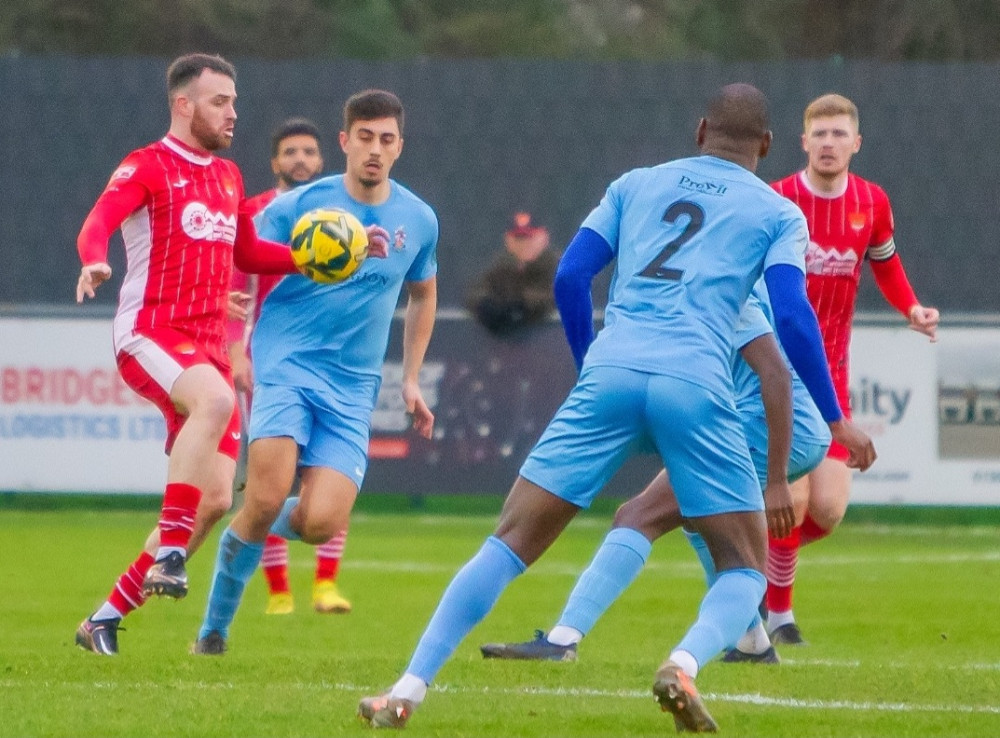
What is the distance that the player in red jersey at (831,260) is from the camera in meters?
8.77

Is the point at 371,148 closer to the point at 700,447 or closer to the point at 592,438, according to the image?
the point at 592,438

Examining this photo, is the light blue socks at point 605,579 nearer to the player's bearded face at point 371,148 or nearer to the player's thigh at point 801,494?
the player's thigh at point 801,494

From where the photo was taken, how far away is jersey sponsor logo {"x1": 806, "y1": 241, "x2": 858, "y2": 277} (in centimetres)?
881

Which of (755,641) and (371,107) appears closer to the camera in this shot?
(755,641)

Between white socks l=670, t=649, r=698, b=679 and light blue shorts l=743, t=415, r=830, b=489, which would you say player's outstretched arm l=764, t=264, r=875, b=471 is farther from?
light blue shorts l=743, t=415, r=830, b=489

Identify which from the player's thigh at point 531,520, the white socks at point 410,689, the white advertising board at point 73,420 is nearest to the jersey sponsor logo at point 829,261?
the player's thigh at point 531,520

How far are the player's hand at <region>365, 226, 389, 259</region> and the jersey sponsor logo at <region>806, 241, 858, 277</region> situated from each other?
2081 mm

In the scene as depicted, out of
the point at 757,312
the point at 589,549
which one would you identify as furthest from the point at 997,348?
the point at 757,312

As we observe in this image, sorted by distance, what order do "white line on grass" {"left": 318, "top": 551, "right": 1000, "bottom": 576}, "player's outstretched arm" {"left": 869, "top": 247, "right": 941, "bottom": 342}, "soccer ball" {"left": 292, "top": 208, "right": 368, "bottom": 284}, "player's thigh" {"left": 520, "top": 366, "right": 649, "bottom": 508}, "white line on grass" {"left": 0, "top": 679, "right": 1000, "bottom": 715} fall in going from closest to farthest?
1. "player's thigh" {"left": 520, "top": 366, "right": 649, "bottom": 508}
2. "white line on grass" {"left": 0, "top": 679, "right": 1000, "bottom": 715}
3. "soccer ball" {"left": 292, "top": 208, "right": 368, "bottom": 284}
4. "player's outstretched arm" {"left": 869, "top": 247, "right": 941, "bottom": 342}
5. "white line on grass" {"left": 318, "top": 551, "right": 1000, "bottom": 576}

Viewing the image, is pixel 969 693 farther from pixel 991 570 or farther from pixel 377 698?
pixel 991 570

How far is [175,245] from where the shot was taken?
25.3 feet

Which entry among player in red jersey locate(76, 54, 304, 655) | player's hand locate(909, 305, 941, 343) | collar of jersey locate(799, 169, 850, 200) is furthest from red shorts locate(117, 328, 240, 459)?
player's hand locate(909, 305, 941, 343)

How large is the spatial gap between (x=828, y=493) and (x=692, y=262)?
321 cm

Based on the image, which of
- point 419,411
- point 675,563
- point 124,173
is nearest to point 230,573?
point 419,411
